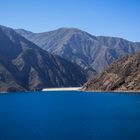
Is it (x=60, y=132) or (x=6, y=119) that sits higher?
(x=60, y=132)

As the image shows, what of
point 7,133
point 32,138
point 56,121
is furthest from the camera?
point 56,121

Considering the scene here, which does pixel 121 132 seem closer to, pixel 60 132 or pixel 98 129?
pixel 98 129

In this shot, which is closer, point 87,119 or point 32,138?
point 32,138

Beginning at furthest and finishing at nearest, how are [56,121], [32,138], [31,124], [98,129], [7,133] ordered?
[56,121], [31,124], [98,129], [7,133], [32,138]

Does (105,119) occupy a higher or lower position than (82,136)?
lower

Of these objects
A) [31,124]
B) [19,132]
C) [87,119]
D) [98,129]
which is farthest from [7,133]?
[87,119]

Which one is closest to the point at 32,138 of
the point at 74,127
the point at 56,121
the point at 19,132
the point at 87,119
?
the point at 19,132

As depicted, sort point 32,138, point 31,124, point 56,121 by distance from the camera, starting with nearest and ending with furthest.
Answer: point 32,138
point 31,124
point 56,121

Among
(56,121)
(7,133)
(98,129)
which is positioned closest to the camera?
(7,133)

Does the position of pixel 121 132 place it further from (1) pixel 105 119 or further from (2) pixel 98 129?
(1) pixel 105 119
